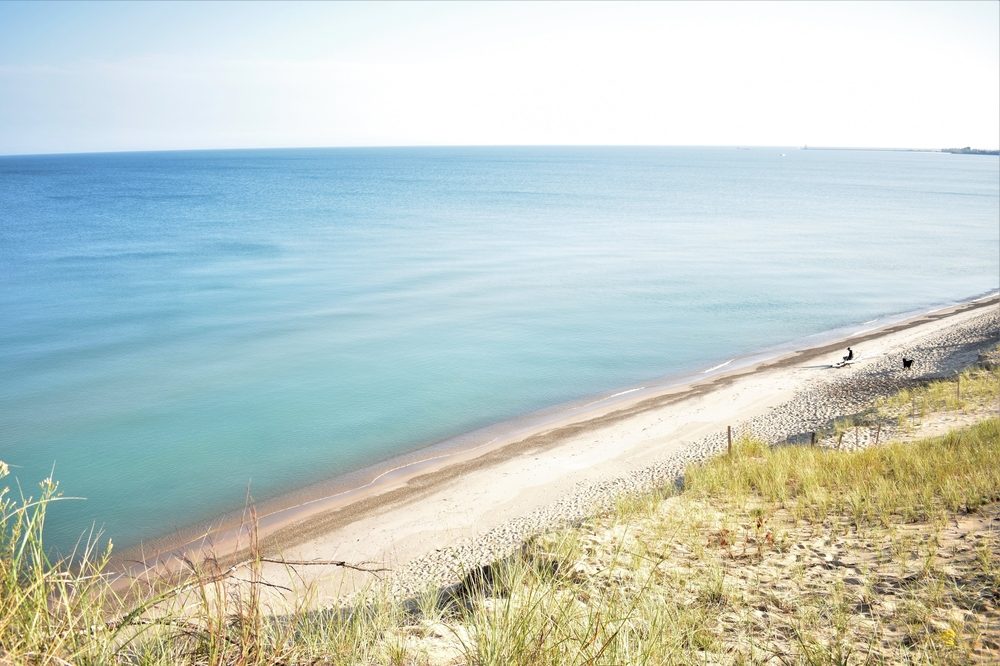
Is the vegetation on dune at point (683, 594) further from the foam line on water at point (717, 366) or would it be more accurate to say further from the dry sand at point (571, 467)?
the foam line on water at point (717, 366)

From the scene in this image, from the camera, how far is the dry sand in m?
11.7

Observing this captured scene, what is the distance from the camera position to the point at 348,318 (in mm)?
29938

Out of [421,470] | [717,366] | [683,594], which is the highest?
[683,594]

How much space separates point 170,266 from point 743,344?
36506 millimetres

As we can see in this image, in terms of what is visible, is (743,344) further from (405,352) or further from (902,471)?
(902,471)

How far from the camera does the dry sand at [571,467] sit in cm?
1167

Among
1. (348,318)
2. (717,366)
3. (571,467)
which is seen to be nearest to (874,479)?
(571,467)

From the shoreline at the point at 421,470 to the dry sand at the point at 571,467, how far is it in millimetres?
75

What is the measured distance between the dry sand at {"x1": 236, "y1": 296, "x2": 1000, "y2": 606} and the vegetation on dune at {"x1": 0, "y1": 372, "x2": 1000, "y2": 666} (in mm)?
1975

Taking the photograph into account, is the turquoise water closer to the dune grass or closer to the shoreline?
the shoreline

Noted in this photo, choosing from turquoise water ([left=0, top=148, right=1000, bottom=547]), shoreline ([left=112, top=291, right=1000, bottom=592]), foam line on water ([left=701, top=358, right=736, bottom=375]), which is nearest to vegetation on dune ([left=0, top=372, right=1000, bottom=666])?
shoreline ([left=112, top=291, right=1000, bottom=592])

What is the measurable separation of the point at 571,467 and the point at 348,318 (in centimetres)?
1756

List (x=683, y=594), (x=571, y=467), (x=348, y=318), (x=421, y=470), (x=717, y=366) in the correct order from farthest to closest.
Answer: (x=348, y=318)
(x=717, y=366)
(x=421, y=470)
(x=571, y=467)
(x=683, y=594)

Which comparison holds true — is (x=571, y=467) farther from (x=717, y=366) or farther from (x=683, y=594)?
(x=717, y=366)
